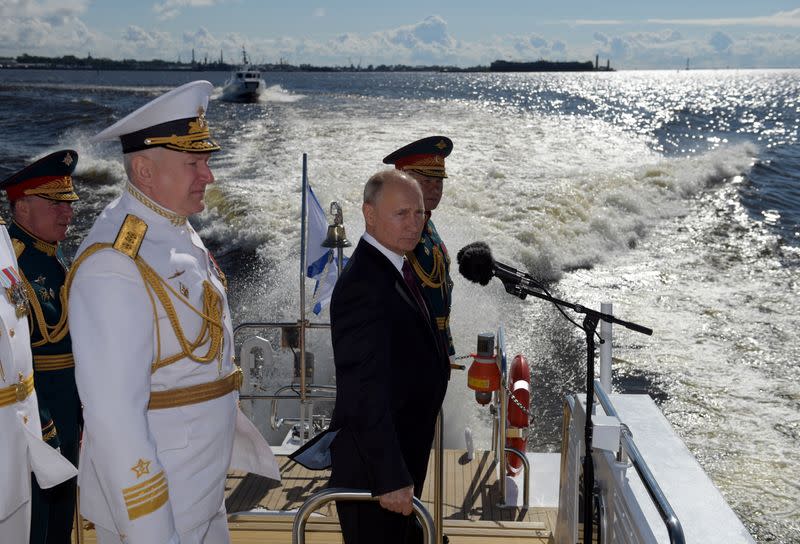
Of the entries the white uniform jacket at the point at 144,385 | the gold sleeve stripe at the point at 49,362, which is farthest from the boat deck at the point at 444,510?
the white uniform jacket at the point at 144,385

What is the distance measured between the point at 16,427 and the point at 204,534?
59 centimetres

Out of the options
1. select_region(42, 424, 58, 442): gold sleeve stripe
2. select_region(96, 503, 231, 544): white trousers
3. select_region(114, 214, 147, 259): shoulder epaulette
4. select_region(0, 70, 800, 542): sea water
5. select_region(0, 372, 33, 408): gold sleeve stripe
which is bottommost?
select_region(0, 70, 800, 542): sea water

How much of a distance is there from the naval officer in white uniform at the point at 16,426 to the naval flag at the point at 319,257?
3.03 meters

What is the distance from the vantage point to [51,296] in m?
2.98

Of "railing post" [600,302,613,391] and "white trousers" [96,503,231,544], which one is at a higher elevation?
"railing post" [600,302,613,391]

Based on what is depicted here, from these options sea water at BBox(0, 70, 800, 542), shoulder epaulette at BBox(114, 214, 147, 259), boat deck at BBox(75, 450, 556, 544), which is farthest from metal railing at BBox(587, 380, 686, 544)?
sea water at BBox(0, 70, 800, 542)

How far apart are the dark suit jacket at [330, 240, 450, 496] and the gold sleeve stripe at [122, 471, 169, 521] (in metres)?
0.59

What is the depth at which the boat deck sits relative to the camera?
3.64m

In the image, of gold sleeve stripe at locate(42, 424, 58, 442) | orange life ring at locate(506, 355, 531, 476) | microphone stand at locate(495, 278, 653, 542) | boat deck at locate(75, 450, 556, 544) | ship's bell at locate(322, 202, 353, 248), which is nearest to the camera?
microphone stand at locate(495, 278, 653, 542)

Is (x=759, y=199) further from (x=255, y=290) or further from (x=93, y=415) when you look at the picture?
(x=93, y=415)

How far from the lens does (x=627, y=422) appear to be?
2875mm

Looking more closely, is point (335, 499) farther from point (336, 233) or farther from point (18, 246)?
point (336, 233)

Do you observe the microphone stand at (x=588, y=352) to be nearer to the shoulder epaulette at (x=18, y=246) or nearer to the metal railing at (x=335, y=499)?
the metal railing at (x=335, y=499)

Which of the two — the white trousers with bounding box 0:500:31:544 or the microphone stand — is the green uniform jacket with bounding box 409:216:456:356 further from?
the white trousers with bounding box 0:500:31:544
